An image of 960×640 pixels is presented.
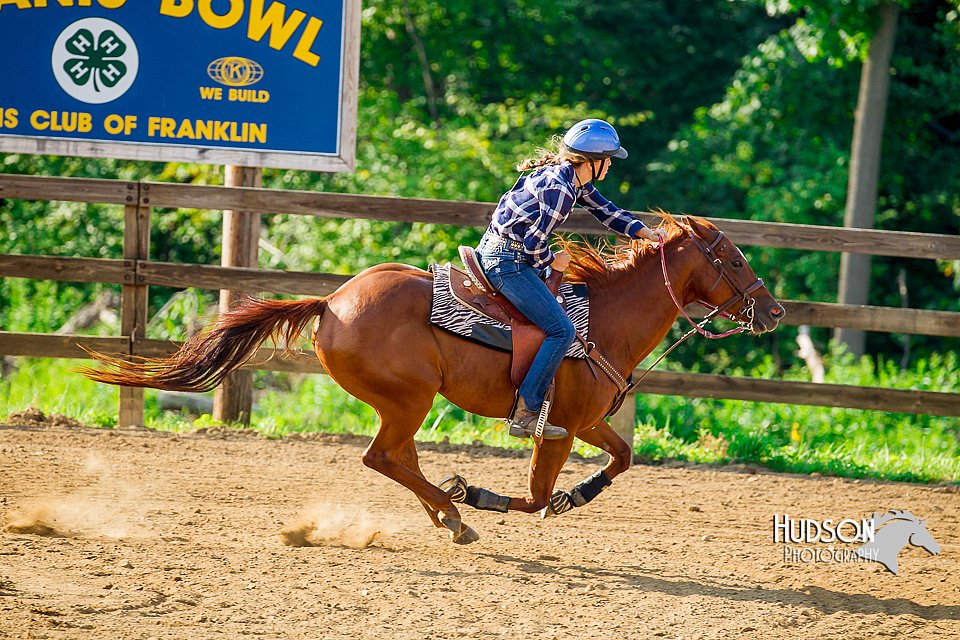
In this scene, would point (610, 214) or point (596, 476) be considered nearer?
point (610, 214)

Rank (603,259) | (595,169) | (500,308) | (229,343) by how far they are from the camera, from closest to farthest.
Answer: (595,169) → (500,308) → (229,343) → (603,259)

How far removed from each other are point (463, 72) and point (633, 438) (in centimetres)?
1071

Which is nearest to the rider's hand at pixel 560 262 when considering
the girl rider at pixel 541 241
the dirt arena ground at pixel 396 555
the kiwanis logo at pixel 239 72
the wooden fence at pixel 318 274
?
the girl rider at pixel 541 241

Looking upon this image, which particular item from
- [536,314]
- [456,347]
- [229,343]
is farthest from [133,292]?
[536,314]

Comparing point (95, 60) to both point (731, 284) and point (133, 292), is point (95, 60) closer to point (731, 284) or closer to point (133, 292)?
point (133, 292)

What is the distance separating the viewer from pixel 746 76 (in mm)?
16625

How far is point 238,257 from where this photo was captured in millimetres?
8859

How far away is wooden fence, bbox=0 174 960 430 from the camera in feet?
26.9

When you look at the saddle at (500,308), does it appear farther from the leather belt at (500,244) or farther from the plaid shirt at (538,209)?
the plaid shirt at (538,209)

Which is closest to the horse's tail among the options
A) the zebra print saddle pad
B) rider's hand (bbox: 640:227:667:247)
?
the zebra print saddle pad

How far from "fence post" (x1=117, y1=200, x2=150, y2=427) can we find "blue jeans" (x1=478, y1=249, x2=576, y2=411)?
4.02m

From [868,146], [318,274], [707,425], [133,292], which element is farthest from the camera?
[868,146]

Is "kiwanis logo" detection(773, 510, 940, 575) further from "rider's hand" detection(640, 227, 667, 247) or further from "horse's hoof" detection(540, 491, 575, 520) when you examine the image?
"rider's hand" detection(640, 227, 667, 247)

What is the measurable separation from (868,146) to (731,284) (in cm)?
1022
